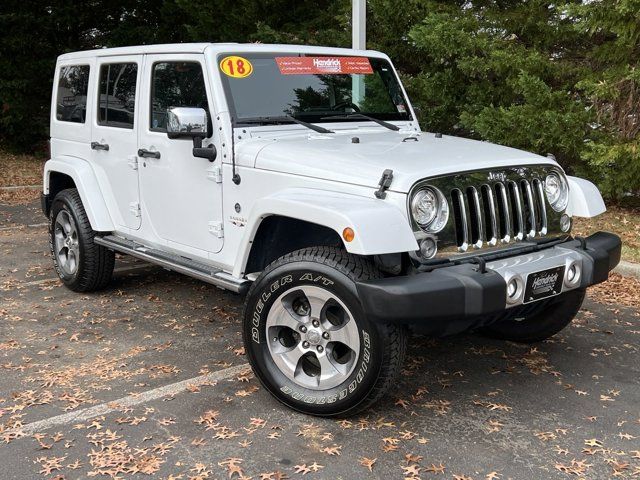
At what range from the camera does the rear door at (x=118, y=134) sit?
5.39m

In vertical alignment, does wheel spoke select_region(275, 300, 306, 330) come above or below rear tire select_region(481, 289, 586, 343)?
above

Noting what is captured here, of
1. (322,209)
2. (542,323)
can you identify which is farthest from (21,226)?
(542,323)

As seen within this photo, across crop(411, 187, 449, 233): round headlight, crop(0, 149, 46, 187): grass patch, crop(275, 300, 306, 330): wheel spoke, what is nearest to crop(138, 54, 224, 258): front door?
crop(275, 300, 306, 330): wheel spoke

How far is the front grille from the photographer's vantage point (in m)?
3.86

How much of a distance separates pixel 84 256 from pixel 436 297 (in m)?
3.58

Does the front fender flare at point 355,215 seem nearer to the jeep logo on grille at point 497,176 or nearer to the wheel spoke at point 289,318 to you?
the wheel spoke at point 289,318

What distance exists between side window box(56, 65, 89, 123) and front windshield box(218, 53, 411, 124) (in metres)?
1.98

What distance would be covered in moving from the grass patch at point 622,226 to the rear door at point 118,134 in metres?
4.81

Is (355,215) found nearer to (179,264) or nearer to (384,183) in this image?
(384,183)

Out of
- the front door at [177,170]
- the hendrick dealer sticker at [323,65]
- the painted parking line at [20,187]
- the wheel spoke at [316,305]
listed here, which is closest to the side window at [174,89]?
the front door at [177,170]

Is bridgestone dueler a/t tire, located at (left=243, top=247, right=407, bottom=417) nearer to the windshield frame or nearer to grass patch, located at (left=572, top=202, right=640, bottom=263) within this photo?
the windshield frame

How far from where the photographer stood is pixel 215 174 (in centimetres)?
458

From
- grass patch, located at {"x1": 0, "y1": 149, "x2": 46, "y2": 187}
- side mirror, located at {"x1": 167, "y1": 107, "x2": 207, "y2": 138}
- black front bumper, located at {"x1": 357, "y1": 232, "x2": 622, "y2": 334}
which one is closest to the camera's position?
black front bumper, located at {"x1": 357, "y1": 232, "x2": 622, "y2": 334}

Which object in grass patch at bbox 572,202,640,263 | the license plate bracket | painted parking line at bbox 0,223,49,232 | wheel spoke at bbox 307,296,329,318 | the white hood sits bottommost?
painted parking line at bbox 0,223,49,232
